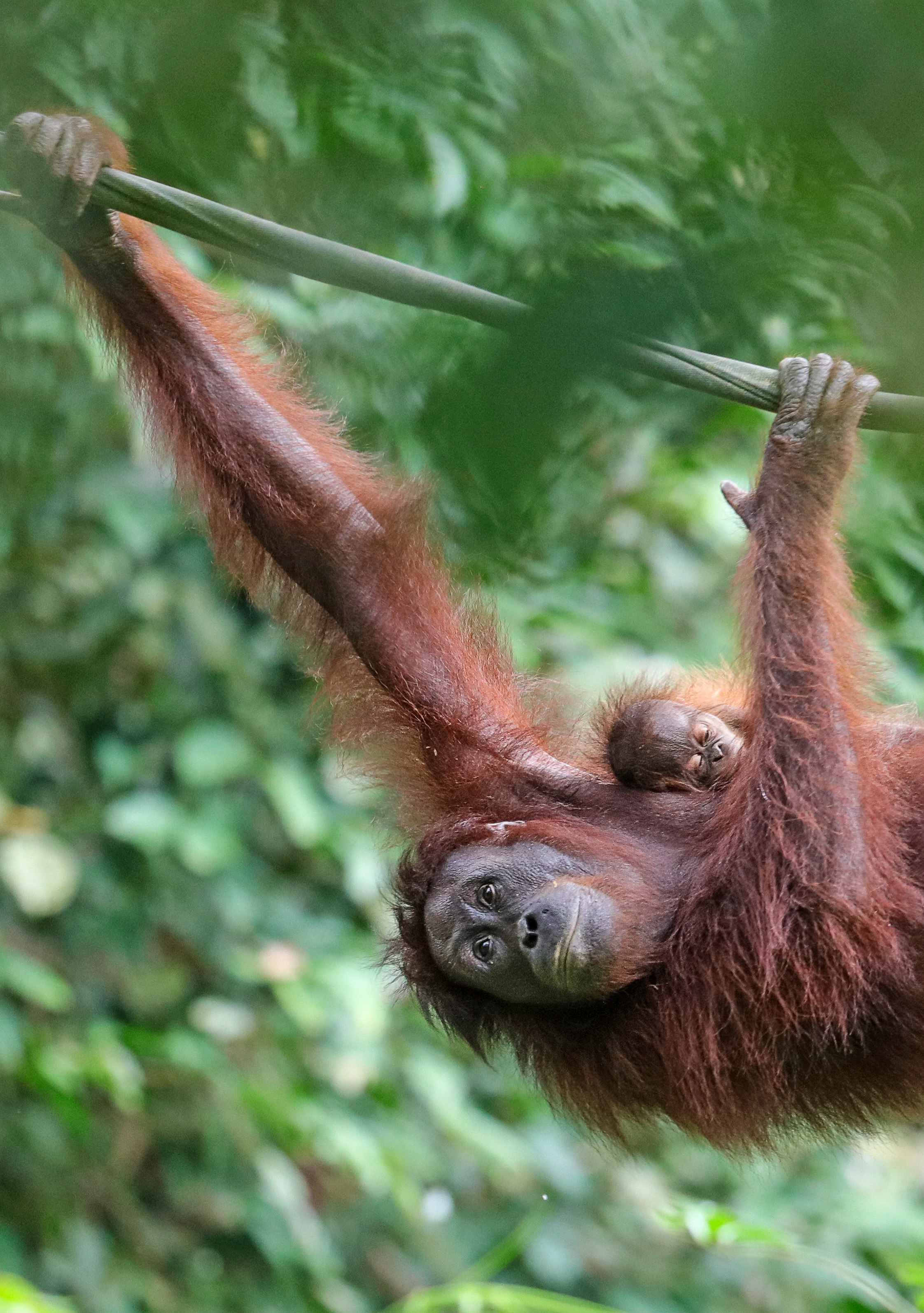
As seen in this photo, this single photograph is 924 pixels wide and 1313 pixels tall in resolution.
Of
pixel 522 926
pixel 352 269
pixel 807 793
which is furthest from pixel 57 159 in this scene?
pixel 807 793

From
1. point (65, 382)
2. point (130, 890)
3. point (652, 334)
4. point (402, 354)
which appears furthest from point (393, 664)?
point (652, 334)

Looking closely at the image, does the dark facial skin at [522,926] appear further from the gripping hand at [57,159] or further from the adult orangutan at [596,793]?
the gripping hand at [57,159]

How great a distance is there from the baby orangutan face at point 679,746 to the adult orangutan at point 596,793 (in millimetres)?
35

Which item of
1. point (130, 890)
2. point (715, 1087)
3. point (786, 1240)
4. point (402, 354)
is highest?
point (402, 354)

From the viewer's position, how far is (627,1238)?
4.44 metres

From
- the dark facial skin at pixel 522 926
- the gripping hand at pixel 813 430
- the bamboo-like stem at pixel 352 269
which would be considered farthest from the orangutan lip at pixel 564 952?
the bamboo-like stem at pixel 352 269

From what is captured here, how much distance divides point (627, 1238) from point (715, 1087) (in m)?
2.30

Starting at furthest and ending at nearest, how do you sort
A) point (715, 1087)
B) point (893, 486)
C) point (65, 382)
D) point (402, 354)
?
point (65, 382) → point (893, 486) → point (715, 1087) → point (402, 354)

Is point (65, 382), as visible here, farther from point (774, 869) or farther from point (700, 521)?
point (774, 869)

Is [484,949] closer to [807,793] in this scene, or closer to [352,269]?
[807,793]

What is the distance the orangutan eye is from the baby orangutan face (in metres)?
0.52

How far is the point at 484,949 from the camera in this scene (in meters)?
2.46

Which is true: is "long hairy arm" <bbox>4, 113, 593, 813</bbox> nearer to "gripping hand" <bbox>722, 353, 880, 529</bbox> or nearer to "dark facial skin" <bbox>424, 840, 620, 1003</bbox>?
"dark facial skin" <bbox>424, 840, 620, 1003</bbox>

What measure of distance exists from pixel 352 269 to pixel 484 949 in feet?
4.17
